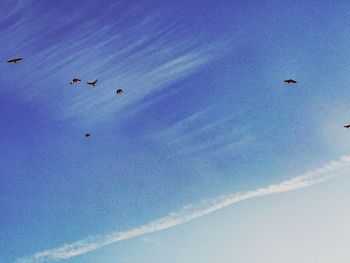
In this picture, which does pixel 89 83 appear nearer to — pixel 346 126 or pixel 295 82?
pixel 295 82

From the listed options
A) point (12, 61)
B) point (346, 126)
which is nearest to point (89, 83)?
point (12, 61)

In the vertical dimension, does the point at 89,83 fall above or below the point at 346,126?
above

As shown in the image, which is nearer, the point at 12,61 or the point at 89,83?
the point at 12,61

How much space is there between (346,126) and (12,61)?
55.9 m

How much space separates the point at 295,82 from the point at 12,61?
49.3 meters

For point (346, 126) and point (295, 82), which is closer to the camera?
point (346, 126)

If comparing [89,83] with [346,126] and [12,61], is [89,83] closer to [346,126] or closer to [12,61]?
[12,61]

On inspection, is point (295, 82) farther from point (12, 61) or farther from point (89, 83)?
point (12, 61)

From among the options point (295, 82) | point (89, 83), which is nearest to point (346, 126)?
point (295, 82)

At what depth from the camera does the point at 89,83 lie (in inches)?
3607

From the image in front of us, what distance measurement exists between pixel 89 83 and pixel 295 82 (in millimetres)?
37756

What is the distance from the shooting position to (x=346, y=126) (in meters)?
83.7

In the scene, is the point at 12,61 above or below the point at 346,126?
above

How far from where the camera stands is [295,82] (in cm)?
9088
